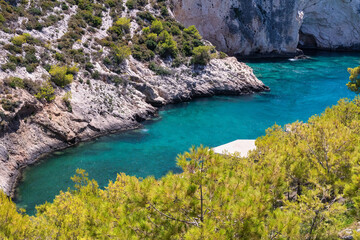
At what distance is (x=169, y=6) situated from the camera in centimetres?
5269

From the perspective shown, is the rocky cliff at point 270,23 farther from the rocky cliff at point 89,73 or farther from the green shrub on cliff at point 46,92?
the green shrub on cliff at point 46,92

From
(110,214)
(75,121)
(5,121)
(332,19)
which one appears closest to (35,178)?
(5,121)

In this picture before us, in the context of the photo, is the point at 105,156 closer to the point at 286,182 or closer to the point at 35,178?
the point at 35,178

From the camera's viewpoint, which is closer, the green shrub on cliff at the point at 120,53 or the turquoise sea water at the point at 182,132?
the turquoise sea water at the point at 182,132

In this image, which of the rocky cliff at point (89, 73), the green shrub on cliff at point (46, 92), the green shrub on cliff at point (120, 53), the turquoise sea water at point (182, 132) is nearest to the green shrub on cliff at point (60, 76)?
the rocky cliff at point (89, 73)

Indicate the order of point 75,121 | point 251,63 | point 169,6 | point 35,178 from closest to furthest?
point 35,178 < point 75,121 < point 169,6 < point 251,63

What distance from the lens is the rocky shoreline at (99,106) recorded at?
2427cm

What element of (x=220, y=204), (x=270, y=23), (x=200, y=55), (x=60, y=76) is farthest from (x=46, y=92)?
(x=270, y=23)

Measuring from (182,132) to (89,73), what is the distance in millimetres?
12072

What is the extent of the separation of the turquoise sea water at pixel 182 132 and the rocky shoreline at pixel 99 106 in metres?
1.11

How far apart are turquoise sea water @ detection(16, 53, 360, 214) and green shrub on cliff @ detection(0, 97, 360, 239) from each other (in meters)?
10.7

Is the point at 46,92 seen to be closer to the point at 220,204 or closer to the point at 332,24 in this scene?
the point at 220,204

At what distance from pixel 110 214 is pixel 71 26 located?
111 feet

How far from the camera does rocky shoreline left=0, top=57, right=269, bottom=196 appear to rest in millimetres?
24266
